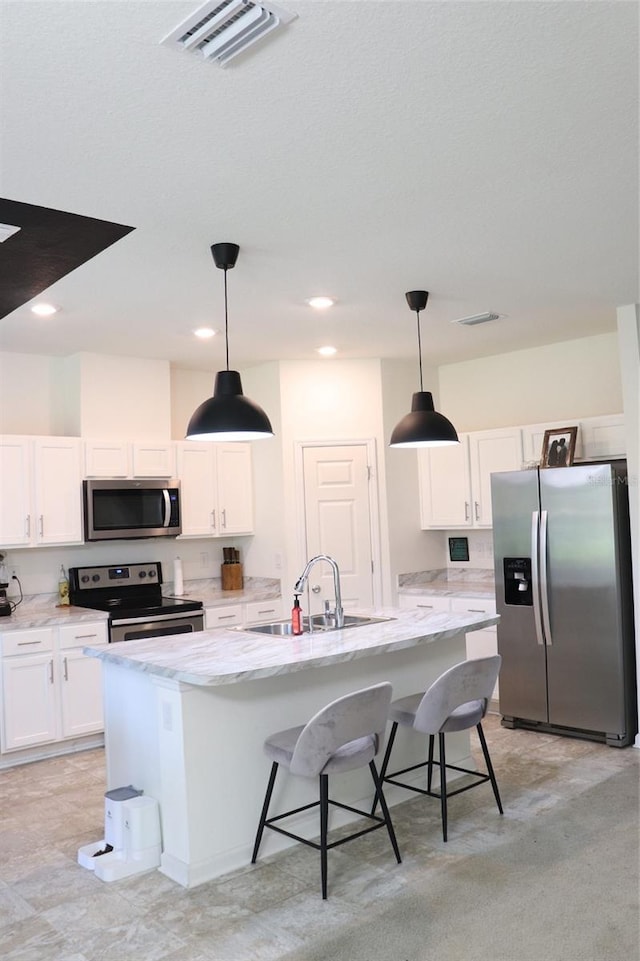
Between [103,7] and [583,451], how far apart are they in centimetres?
436

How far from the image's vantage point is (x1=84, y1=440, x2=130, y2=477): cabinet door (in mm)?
5383

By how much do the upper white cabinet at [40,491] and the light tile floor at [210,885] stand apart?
1.57 metres

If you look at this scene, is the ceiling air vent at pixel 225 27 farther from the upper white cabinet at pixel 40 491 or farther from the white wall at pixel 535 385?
the white wall at pixel 535 385

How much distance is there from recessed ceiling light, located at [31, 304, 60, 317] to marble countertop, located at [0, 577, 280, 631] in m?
→ 1.86

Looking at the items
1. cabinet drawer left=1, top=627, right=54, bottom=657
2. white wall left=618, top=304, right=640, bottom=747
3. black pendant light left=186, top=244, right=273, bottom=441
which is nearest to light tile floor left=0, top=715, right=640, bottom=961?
cabinet drawer left=1, top=627, right=54, bottom=657

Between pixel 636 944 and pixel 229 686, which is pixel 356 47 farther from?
pixel 636 944

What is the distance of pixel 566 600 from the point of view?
4984 mm

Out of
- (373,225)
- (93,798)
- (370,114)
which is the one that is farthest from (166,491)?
(370,114)

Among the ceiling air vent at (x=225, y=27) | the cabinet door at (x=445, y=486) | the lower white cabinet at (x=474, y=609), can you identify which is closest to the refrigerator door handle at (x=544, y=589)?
the lower white cabinet at (x=474, y=609)

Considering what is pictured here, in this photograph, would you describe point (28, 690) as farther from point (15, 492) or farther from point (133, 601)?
point (15, 492)

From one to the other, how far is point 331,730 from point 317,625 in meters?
1.35

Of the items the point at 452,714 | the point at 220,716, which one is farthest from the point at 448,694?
the point at 220,716

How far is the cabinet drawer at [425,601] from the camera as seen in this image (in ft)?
19.2

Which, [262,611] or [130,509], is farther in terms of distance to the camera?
[262,611]
